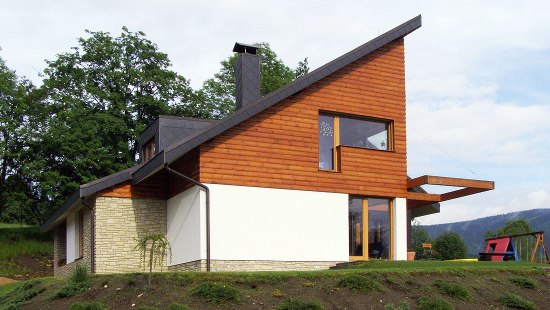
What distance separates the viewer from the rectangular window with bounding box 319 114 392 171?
1858 centimetres

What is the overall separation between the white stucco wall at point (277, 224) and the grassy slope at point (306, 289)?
326 centimetres

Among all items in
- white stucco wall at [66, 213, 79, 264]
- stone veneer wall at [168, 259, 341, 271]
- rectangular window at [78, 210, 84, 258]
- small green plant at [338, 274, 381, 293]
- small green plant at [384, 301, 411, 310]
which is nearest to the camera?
small green plant at [384, 301, 411, 310]

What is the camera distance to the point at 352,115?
1905 cm

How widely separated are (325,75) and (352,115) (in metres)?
1.42

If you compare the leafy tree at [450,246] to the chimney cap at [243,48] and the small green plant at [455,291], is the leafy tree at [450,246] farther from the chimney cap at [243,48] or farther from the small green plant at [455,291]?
the small green plant at [455,291]

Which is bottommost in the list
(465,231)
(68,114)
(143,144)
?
(465,231)

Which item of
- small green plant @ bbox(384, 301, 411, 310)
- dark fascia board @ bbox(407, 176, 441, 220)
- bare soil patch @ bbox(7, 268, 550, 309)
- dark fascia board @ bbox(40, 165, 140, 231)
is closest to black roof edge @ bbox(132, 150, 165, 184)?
dark fascia board @ bbox(40, 165, 140, 231)

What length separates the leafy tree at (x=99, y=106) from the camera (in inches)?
1251

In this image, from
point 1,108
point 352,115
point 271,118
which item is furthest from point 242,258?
point 1,108

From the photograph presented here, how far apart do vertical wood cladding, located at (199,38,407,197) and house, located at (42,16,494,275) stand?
3cm

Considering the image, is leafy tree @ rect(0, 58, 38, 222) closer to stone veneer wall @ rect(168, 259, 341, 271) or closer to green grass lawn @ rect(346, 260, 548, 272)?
stone veneer wall @ rect(168, 259, 341, 271)

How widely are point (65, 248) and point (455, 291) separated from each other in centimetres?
1467

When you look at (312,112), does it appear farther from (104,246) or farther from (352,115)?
(104,246)

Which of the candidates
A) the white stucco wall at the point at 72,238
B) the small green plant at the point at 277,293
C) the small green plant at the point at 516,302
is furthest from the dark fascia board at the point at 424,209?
the white stucco wall at the point at 72,238
